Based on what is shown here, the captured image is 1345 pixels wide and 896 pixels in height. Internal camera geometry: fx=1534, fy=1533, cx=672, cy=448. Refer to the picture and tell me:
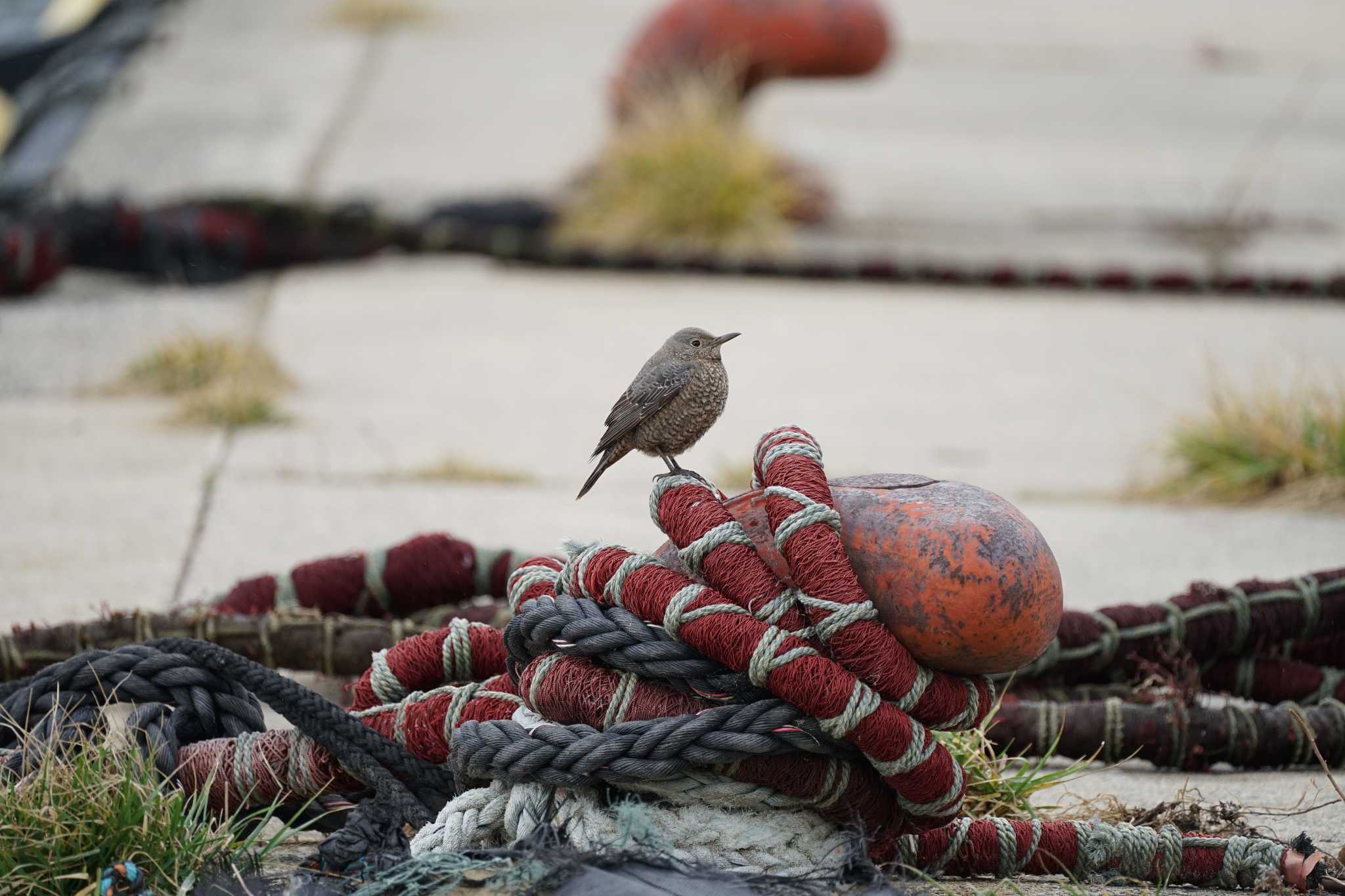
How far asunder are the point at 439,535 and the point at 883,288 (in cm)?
475

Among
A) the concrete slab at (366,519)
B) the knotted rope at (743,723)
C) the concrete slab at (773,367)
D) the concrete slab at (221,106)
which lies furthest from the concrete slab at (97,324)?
the knotted rope at (743,723)

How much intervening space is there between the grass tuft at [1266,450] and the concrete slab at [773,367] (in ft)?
0.85

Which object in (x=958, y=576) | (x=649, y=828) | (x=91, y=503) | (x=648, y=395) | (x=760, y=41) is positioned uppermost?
(x=760, y=41)

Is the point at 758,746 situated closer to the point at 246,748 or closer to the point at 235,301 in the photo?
the point at 246,748

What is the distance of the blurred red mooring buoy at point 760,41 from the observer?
8.48m

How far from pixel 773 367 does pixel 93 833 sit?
4.35 metres

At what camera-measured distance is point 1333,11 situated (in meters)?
15.1

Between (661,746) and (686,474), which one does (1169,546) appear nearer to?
(686,474)

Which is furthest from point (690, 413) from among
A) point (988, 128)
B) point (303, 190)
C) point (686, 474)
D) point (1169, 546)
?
point (988, 128)

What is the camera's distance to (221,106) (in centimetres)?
1009

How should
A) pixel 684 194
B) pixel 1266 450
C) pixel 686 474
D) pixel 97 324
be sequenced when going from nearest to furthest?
pixel 686 474 < pixel 1266 450 < pixel 97 324 < pixel 684 194

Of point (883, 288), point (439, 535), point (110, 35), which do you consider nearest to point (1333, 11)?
point (883, 288)

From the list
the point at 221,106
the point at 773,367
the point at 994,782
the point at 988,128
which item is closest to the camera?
the point at 994,782

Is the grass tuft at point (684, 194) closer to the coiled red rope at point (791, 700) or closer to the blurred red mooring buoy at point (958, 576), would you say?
the coiled red rope at point (791, 700)
